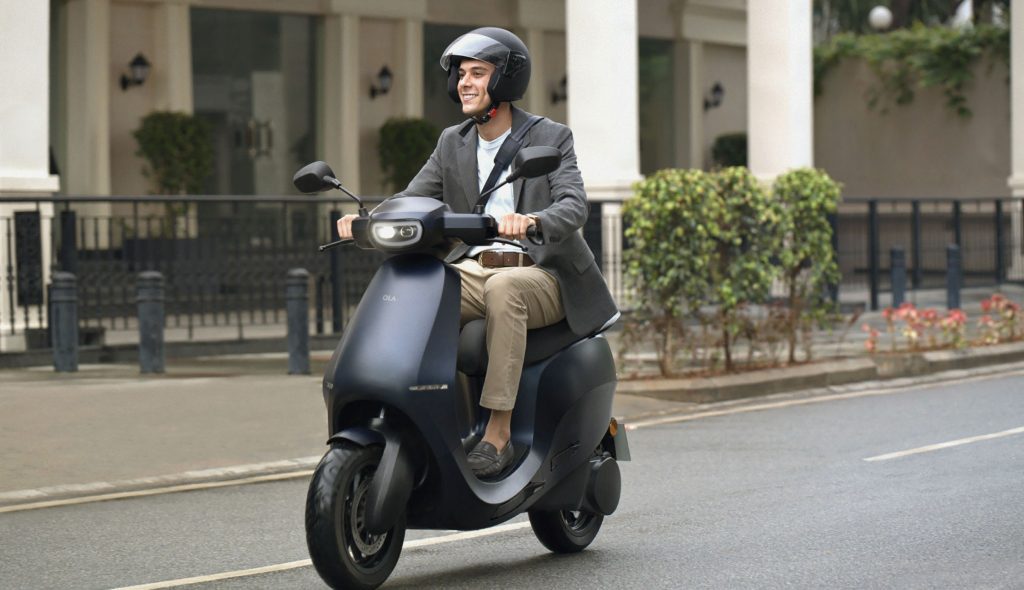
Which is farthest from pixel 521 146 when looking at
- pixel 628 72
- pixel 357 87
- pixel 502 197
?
pixel 357 87

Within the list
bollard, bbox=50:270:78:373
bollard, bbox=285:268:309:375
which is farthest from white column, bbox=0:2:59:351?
bollard, bbox=285:268:309:375

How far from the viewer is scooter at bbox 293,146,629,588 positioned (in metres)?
5.64

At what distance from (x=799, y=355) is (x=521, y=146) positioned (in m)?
8.88

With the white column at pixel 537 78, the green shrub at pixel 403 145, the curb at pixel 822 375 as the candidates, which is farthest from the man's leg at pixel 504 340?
the white column at pixel 537 78

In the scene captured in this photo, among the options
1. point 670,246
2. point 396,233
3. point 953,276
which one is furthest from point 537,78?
point 396,233

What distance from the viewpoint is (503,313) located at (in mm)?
6062

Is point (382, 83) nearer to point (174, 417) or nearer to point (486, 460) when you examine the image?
point (174, 417)

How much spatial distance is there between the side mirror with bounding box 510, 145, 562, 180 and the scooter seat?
569mm

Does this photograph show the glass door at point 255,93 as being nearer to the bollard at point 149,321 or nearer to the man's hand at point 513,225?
the bollard at point 149,321

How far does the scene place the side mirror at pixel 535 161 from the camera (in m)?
5.92

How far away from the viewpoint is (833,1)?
4819 cm

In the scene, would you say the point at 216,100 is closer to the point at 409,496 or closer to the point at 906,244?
the point at 906,244

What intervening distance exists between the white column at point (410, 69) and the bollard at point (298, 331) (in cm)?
1059

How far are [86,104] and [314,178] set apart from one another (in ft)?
49.4
